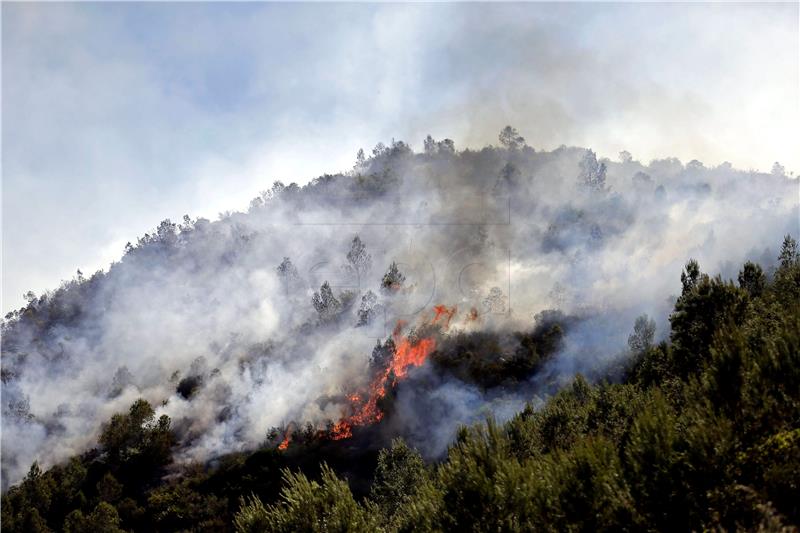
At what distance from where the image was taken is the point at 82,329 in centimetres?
18412

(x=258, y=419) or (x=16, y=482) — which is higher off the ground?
(x=16, y=482)

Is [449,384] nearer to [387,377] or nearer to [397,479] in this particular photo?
[387,377]

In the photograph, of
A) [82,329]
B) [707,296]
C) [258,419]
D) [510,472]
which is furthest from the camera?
[82,329]

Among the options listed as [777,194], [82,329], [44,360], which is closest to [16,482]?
[44,360]

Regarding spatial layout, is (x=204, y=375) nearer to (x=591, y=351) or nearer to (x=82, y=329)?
(x=82, y=329)

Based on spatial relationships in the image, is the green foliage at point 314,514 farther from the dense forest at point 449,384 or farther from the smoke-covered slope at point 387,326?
the smoke-covered slope at point 387,326

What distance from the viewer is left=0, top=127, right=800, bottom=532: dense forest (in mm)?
33625

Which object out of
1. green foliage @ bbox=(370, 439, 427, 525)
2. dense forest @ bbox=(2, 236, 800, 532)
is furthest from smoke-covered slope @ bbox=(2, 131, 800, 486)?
dense forest @ bbox=(2, 236, 800, 532)

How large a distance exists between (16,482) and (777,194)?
228 meters

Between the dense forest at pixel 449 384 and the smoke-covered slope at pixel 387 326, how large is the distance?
70 centimetres

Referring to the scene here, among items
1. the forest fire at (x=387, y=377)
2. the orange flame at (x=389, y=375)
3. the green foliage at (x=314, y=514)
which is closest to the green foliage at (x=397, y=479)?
the green foliage at (x=314, y=514)

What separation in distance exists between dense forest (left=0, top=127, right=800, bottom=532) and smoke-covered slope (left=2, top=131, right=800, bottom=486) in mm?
701

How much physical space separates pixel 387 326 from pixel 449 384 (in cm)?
3147

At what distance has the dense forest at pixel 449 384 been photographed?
33625 mm
